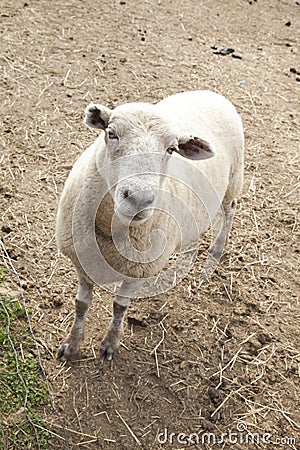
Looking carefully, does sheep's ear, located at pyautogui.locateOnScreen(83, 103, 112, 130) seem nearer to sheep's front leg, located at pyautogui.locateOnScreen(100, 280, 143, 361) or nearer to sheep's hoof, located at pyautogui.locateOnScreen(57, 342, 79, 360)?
sheep's front leg, located at pyautogui.locateOnScreen(100, 280, 143, 361)

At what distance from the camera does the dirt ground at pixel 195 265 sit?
10.7 ft

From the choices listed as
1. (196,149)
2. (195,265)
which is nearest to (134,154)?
(196,149)

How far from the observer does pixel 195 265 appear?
4277 millimetres

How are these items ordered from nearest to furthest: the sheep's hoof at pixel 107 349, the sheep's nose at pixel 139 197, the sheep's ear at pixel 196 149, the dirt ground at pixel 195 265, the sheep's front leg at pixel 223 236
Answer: the sheep's nose at pixel 139 197 < the sheep's ear at pixel 196 149 < the dirt ground at pixel 195 265 < the sheep's hoof at pixel 107 349 < the sheep's front leg at pixel 223 236

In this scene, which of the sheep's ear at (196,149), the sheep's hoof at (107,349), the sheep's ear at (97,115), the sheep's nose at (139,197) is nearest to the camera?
the sheep's nose at (139,197)

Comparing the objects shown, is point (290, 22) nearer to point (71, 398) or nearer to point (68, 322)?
point (68, 322)

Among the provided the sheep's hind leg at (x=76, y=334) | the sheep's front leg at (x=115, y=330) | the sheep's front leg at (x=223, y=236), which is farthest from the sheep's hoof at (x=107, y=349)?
the sheep's front leg at (x=223, y=236)

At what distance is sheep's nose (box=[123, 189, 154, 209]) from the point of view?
7.77ft

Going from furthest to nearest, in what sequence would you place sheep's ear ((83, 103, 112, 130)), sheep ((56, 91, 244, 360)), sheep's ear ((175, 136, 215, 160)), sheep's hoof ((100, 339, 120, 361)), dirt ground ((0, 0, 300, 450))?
sheep's hoof ((100, 339, 120, 361)), dirt ground ((0, 0, 300, 450)), sheep's ear ((175, 136, 215, 160)), sheep's ear ((83, 103, 112, 130)), sheep ((56, 91, 244, 360))

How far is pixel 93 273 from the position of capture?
303cm

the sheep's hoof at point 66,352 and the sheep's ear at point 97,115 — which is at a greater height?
the sheep's ear at point 97,115

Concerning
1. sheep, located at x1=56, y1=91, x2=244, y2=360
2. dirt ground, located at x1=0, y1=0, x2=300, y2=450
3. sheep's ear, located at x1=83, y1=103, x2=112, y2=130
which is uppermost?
sheep's ear, located at x1=83, y1=103, x2=112, y2=130

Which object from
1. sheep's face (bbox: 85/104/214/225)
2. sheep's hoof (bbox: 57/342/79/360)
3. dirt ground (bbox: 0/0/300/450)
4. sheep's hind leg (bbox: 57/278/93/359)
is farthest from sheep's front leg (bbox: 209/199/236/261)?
sheep's face (bbox: 85/104/214/225)

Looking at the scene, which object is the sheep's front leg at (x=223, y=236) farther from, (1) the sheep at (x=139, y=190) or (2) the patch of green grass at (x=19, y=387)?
(2) the patch of green grass at (x=19, y=387)
